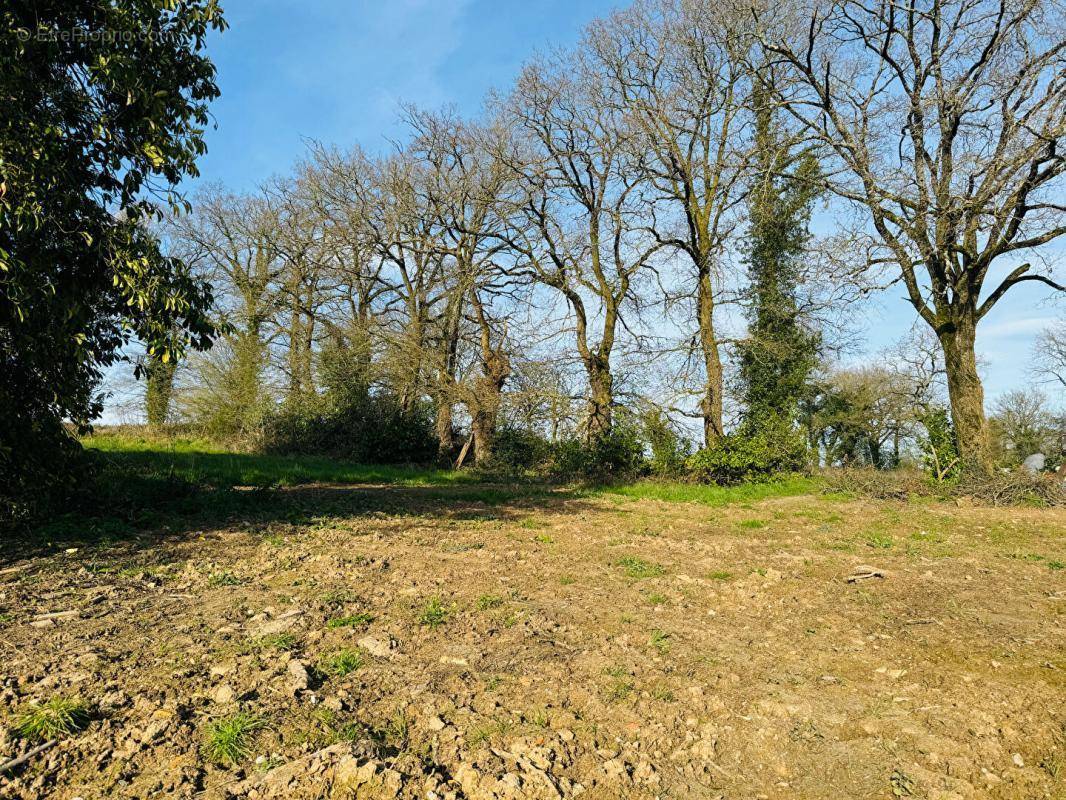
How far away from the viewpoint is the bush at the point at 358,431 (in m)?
19.4

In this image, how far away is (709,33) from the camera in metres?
14.4

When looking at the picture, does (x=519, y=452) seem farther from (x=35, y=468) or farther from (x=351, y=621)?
(x=351, y=621)

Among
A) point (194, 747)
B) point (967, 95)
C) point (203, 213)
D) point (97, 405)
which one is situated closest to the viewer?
point (194, 747)

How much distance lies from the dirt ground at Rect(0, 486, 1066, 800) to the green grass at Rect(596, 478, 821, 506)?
5881mm

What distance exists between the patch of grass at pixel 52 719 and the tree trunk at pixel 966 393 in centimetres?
1485

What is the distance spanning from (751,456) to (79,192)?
12.7 m

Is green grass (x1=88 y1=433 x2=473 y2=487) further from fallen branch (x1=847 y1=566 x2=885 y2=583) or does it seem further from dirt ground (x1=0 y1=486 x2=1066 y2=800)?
fallen branch (x1=847 y1=566 x2=885 y2=583)

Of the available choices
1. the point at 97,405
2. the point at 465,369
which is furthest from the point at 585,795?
the point at 465,369

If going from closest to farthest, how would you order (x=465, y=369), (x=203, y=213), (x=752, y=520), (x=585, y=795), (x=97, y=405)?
1. (x=585, y=795)
2. (x=97, y=405)
3. (x=752, y=520)
4. (x=465, y=369)
5. (x=203, y=213)

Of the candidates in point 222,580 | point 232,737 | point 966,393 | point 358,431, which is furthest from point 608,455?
point 232,737

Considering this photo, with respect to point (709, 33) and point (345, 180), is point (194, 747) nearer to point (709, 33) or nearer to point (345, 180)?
point (709, 33)

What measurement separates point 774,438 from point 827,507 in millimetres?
3529

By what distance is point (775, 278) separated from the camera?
1792 centimetres

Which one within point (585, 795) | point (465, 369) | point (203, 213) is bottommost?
point (585, 795)
